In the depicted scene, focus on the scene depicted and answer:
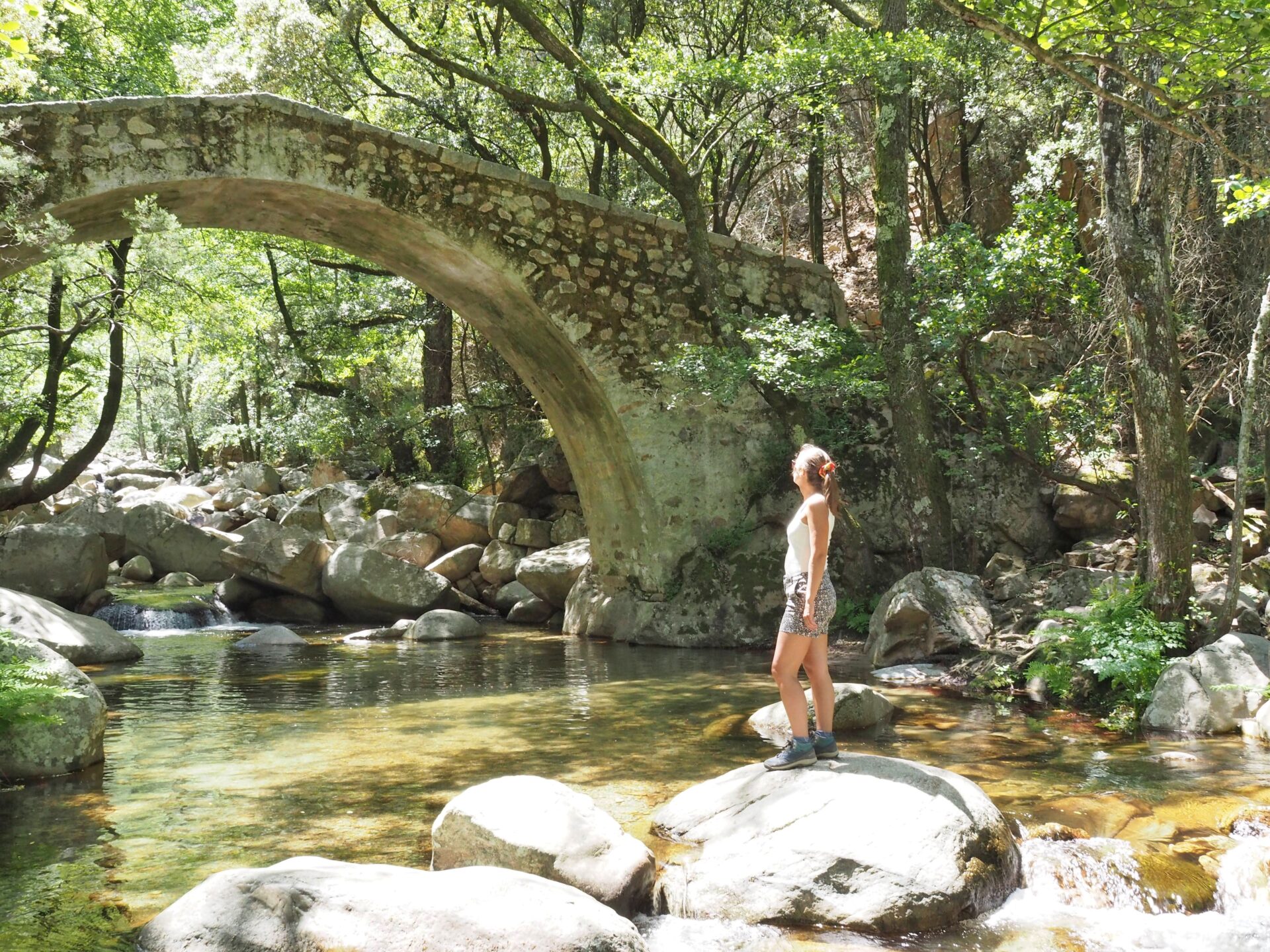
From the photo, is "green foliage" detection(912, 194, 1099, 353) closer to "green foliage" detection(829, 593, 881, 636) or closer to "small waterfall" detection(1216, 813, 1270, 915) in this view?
"green foliage" detection(829, 593, 881, 636)

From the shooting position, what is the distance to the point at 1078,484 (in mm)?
8492

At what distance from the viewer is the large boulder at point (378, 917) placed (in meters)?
2.56

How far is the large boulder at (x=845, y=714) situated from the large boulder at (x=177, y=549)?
35.7ft

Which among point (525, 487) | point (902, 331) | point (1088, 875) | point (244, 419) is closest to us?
point (1088, 875)

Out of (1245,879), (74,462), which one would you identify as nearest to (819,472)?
(1245,879)

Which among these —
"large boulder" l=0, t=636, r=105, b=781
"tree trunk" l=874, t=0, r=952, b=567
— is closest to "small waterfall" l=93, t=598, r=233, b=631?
"large boulder" l=0, t=636, r=105, b=781

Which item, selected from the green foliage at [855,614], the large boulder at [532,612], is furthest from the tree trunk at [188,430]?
the green foliage at [855,614]

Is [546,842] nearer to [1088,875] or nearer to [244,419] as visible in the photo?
[1088,875]

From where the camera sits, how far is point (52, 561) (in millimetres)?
11125

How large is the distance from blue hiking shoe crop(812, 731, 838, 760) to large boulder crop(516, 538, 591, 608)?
7.17m

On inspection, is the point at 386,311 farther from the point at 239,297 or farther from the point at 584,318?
the point at 584,318

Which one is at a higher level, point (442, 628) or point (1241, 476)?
point (1241, 476)

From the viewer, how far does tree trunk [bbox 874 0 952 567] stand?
8.46 m

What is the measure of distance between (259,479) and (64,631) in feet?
46.1
